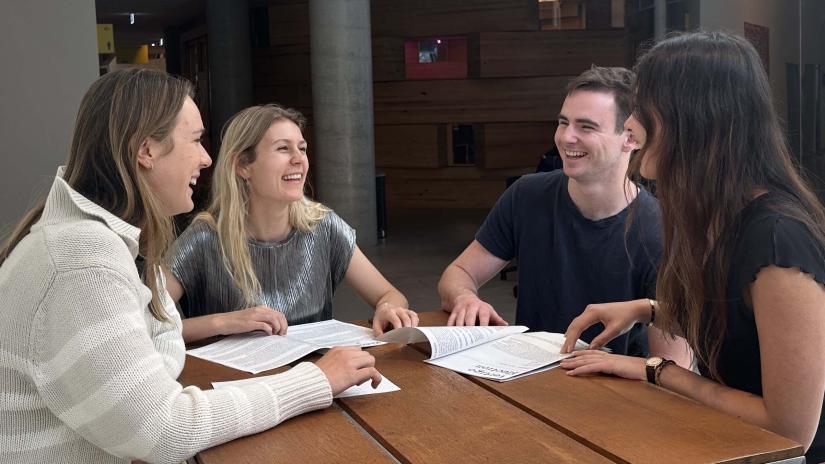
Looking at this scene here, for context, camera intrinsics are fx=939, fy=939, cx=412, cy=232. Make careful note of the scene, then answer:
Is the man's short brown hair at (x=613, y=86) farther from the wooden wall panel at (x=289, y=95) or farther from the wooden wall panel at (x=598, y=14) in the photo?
the wooden wall panel at (x=289, y=95)

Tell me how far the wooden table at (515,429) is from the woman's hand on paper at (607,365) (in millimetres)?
21

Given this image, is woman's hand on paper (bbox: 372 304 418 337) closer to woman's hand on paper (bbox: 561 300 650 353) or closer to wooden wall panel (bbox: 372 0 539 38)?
woman's hand on paper (bbox: 561 300 650 353)

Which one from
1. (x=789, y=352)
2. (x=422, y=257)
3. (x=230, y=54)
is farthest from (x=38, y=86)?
(x=230, y=54)

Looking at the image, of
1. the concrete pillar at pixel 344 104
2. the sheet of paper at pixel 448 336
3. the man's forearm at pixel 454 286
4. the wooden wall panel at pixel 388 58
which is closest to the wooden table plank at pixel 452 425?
the sheet of paper at pixel 448 336

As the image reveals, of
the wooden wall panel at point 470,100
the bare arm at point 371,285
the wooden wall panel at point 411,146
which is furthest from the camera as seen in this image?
the wooden wall panel at point 411,146

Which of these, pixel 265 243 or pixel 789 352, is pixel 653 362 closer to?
pixel 789 352

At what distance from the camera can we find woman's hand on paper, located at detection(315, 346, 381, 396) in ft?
6.02

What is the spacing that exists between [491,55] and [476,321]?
10992 millimetres

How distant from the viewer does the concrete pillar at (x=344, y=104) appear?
31.6 feet

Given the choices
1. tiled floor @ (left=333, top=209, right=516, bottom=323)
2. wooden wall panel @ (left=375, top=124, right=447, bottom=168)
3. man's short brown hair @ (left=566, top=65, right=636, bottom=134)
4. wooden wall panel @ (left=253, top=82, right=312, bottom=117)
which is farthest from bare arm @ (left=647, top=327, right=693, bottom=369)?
wooden wall panel @ (left=253, top=82, right=312, bottom=117)

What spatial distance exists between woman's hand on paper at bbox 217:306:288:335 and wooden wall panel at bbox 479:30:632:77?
36.4ft

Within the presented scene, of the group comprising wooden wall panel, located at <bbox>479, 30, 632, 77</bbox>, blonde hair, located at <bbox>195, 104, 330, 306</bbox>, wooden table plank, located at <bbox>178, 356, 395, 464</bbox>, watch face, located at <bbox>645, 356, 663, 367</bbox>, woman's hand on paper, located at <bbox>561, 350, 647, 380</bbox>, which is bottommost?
wooden table plank, located at <bbox>178, 356, 395, 464</bbox>

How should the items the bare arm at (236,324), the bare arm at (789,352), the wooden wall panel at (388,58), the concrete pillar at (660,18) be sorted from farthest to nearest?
the wooden wall panel at (388,58) < the concrete pillar at (660,18) < the bare arm at (236,324) < the bare arm at (789,352)

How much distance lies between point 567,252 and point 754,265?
1.13m
